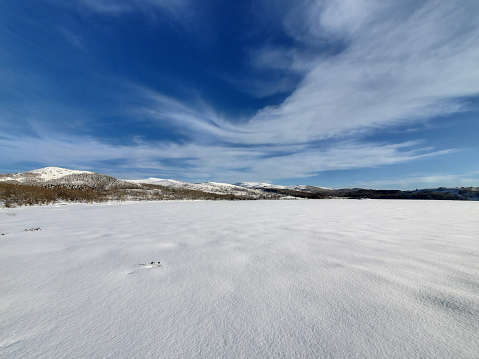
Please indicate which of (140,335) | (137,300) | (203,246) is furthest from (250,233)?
(140,335)

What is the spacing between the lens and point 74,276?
8.43 ft

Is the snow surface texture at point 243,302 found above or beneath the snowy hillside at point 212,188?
beneath

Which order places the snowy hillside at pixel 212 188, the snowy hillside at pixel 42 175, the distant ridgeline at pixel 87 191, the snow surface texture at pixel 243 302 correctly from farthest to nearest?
the snowy hillside at pixel 212 188
the snowy hillside at pixel 42 175
the distant ridgeline at pixel 87 191
the snow surface texture at pixel 243 302

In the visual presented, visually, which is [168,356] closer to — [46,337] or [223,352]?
[223,352]

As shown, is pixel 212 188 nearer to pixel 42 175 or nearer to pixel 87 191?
pixel 87 191

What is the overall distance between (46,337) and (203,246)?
8.34 feet

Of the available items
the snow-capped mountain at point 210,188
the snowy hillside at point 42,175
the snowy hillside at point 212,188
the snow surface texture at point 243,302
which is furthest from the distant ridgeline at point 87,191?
the snow surface texture at point 243,302

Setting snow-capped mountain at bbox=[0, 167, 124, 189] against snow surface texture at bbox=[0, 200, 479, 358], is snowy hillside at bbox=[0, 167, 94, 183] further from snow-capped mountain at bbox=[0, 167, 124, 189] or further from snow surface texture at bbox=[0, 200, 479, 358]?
snow surface texture at bbox=[0, 200, 479, 358]

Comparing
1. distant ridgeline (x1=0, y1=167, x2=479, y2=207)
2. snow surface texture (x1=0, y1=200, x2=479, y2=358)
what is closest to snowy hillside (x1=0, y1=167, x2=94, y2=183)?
distant ridgeline (x1=0, y1=167, x2=479, y2=207)

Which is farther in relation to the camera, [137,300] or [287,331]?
[137,300]

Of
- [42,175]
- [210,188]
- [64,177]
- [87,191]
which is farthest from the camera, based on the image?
[210,188]

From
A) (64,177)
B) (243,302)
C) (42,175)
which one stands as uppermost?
(42,175)

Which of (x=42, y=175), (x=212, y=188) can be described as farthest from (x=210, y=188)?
(x=42, y=175)

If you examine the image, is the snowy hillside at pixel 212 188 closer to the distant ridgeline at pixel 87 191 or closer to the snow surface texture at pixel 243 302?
the distant ridgeline at pixel 87 191
